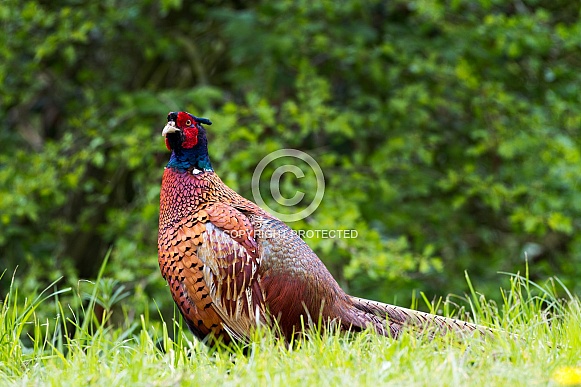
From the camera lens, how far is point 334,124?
20.2 feet

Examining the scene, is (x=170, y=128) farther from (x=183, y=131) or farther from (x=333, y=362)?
(x=333, y=362)

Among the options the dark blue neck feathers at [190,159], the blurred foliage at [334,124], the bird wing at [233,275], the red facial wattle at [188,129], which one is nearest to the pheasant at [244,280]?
the bird wing at [233,275]

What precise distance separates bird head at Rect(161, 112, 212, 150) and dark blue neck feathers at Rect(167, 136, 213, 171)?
0.7 inches

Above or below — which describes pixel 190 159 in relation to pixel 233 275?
above

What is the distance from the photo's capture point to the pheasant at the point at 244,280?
357 centimetres

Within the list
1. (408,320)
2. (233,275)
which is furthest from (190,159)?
(408,320)

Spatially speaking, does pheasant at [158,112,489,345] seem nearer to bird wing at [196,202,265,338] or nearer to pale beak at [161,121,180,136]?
bird wing at [196,202,265,338]

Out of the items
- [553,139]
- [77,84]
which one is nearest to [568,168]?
[553,139]

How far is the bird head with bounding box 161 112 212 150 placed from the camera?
3.87 meters

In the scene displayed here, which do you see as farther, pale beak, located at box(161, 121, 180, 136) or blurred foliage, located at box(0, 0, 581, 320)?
blurred foliage, located at box(0, 0, 581, 320)

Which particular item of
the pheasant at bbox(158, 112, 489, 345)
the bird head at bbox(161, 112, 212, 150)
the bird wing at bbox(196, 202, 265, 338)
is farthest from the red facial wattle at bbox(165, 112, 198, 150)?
the bird wing at bbox(196, 202, 265, 338)

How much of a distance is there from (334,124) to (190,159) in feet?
8.00

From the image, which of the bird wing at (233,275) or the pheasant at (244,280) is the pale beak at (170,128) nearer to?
the pheasant at (244,280)

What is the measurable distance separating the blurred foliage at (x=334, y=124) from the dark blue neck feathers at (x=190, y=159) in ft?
5.61
